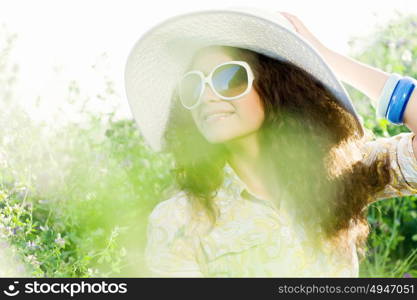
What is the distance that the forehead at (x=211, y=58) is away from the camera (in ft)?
6.02

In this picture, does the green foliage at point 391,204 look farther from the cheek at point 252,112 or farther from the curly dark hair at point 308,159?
the cheek at point 252,112

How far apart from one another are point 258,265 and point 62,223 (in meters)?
1.03

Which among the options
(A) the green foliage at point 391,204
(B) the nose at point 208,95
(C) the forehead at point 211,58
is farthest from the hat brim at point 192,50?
(A) the green foliage at point 391,204

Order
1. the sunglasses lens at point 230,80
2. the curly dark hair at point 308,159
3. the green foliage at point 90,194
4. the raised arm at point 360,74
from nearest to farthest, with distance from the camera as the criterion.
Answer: the raised arm at point 360,74 < the sunglasses lens at point 230,80 < the curly dark hair at point 308,159 < the green foliage at point 90,194

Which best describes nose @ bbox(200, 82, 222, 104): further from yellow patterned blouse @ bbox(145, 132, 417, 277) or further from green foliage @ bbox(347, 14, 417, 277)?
green foliage @ bbox(347, 14, 417, 277)

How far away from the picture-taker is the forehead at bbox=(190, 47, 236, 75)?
1834 millimetres

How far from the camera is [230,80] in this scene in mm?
1756

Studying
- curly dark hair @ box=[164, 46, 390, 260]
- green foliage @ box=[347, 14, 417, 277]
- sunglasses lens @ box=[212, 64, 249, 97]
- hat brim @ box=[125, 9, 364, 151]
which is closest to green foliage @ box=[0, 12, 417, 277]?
green foliage @ box=[347, 14, 417, 277]

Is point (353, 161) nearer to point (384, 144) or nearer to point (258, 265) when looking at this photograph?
point (384, 144)

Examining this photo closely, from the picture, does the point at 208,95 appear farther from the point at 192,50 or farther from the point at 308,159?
the point at 308,159

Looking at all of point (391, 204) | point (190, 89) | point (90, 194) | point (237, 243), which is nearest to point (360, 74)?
point (190, 89)

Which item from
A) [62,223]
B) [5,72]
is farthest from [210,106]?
[5,72]

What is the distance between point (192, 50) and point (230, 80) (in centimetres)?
21

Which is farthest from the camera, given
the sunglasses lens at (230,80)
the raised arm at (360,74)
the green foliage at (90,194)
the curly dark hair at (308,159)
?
the green foliage at (90,194)
